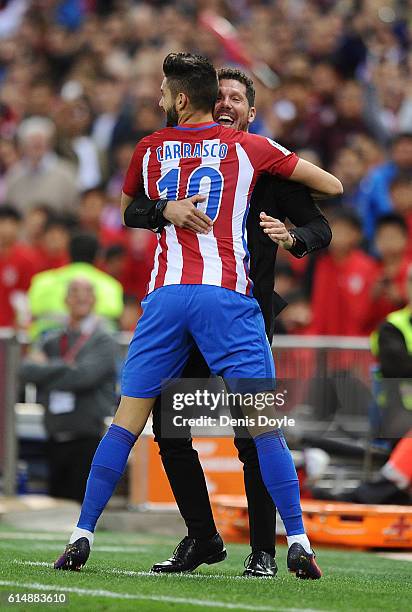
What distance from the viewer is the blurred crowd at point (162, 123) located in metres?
12.6

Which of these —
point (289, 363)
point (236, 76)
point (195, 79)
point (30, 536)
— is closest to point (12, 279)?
point (289, 363)

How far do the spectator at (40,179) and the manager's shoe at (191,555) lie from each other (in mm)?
9849

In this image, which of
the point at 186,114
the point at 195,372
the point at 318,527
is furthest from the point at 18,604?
the point at 318,527

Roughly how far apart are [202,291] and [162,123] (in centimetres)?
1102

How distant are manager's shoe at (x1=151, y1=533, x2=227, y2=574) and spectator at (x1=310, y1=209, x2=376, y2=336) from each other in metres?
6.24

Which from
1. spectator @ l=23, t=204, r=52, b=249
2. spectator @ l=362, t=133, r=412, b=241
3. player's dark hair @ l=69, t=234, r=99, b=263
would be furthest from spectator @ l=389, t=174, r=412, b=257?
spectator @ l=23, t=204, r=52, b=249

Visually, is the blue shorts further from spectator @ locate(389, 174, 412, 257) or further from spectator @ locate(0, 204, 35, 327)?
spectator @ locate(0, 204, 35, 327)

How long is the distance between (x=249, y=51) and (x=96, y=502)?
11593 mm

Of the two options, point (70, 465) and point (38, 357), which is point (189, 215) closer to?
point (38, 357)

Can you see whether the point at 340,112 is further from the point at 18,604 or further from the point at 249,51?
the point at 18,604

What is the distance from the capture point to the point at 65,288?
40.4 feet

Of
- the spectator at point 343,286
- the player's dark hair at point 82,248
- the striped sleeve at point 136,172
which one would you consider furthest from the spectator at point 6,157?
the striped sleeve at point 136,172

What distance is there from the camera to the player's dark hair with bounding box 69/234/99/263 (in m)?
12.6

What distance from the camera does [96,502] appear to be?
583cm
